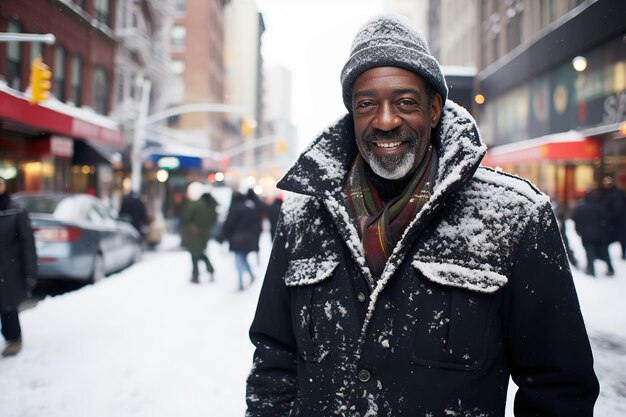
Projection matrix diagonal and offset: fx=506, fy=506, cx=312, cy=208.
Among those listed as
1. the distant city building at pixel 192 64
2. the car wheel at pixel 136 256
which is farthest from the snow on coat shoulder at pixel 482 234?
the distant city building at pixel 192 64

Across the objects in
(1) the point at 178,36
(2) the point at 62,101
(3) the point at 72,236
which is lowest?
(3) the point at 72,236

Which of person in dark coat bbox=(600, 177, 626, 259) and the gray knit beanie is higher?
the gray knit beanie

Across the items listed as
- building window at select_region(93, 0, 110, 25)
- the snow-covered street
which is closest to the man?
the snow-covered street

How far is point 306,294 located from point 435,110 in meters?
0.85

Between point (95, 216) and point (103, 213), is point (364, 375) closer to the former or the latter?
point (95, 216)

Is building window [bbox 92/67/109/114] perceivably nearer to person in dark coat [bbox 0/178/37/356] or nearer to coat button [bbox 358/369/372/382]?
person in dark coat [bbox 0/178/37/356]

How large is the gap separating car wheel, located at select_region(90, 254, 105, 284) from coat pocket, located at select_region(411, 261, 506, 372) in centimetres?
943

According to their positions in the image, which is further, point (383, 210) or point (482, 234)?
point (383, 210)

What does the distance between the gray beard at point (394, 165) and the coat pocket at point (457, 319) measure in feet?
1.18

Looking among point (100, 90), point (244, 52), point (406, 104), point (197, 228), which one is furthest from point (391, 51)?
point (244, 52)

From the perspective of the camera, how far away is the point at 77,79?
2128 cm

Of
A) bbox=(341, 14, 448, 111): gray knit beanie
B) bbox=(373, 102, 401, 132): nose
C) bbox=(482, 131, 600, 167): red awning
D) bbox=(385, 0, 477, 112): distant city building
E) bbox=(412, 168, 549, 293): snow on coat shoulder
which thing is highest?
bbox=(385, 0, 477, 112): distant city building

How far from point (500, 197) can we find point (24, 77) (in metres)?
18.2

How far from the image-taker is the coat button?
1637mm
